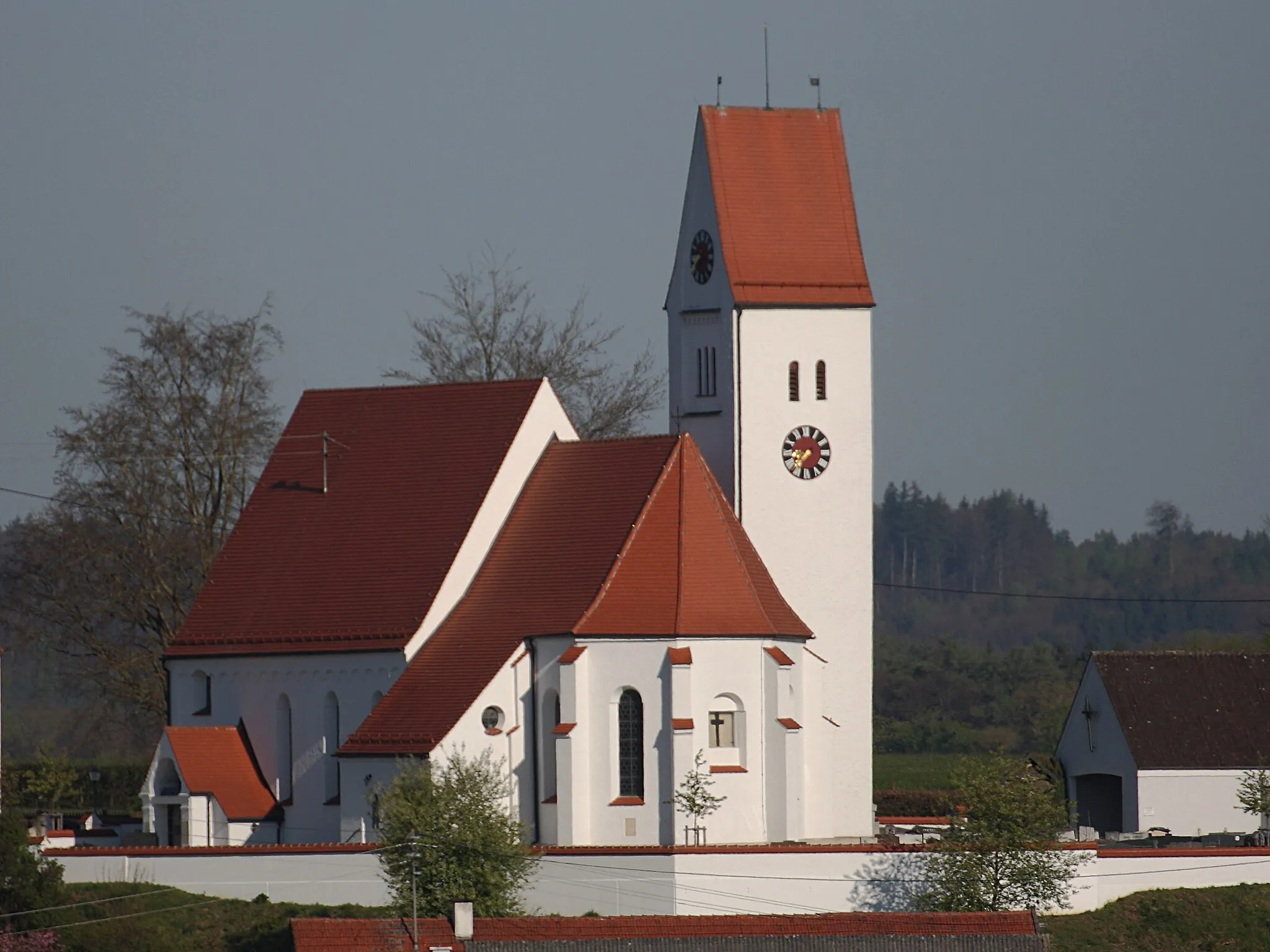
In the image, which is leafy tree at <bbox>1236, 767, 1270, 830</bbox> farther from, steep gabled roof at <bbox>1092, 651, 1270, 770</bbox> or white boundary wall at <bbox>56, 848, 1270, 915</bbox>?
white boundary wall at <bbox>56, 848, 1270, 915</bbox>

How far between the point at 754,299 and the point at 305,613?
10.8 meters

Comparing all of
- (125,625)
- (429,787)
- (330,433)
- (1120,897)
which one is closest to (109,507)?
(125,625)

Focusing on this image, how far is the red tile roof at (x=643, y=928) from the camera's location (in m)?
39.3

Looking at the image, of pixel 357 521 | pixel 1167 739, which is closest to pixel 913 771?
pixel 1167 739

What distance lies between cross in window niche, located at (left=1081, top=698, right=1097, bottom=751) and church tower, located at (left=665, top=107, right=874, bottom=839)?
7.73m

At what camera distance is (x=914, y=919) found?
133 ft

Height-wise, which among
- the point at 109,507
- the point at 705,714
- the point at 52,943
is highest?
the point at 109,507

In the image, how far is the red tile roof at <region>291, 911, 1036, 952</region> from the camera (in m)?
39.3

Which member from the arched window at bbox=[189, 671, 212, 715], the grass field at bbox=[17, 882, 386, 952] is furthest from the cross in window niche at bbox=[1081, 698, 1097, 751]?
the grass field at bbox=[17, 882, 386, 952]

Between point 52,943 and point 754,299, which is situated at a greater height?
point 754,299

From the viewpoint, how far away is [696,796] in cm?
4550

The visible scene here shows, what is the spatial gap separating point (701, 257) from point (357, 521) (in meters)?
8.83

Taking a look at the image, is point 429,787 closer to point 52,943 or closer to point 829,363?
point 52,943

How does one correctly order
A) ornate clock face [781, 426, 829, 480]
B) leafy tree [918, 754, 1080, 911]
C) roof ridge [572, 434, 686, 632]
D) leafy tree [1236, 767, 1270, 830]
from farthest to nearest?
ornate clock face [781, 426, 829, 480] → leafy tree [1236, 767, 1270, 830] → roof ridge [572, 434, 686, 632] → leafy tree [918, 754, 1080, 911]
